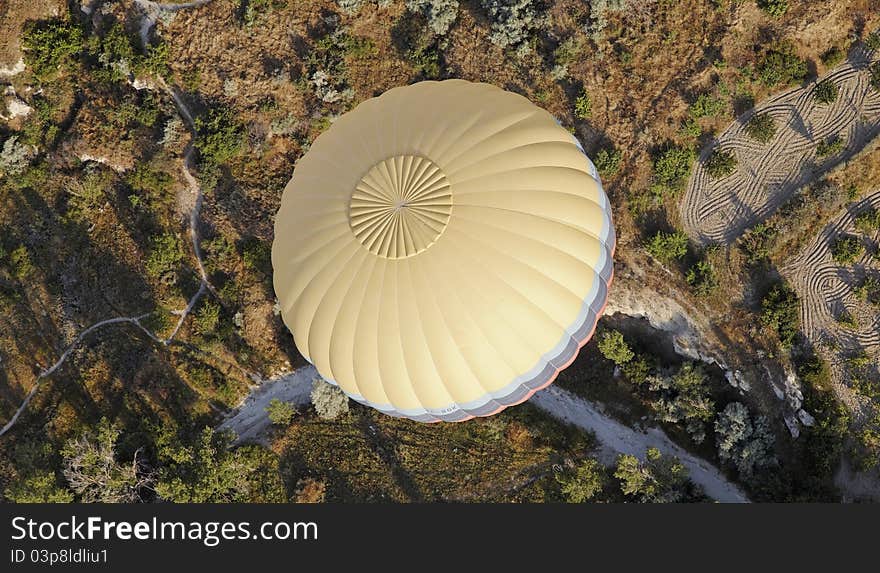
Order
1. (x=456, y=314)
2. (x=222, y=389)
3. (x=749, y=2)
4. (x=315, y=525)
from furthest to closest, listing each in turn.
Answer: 1. (x=222, y=389)
2. (x=749, y=2)
3. (x=315, y=525)
4. (x=456, y=314)

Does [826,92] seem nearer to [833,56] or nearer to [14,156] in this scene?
[833,56]

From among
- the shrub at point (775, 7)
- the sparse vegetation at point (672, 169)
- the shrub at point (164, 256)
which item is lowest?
the sparse vegetation at point (672, 169)

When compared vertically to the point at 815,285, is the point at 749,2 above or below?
above

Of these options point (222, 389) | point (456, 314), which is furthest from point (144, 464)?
point (456, 314)

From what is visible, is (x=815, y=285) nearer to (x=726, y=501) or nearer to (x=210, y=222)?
(x=726, y=501)

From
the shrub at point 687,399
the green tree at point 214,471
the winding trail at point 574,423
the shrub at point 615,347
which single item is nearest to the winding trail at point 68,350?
the winding trail at point 574,423

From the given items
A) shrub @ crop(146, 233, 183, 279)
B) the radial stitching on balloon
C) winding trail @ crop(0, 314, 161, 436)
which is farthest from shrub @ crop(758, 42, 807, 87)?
winding trail @ crop(0, 314, 161, 436)

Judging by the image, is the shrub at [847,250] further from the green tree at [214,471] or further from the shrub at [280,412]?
the green tree at [214,471]

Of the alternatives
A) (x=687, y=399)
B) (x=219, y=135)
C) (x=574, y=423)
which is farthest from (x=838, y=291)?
(x=219, y=135)
